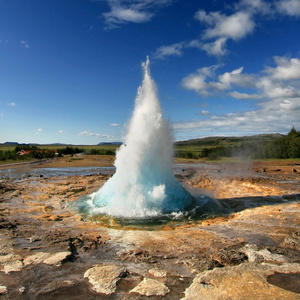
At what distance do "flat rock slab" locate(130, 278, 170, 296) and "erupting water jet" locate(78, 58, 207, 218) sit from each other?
437cm

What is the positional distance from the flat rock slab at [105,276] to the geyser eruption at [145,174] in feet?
12.7

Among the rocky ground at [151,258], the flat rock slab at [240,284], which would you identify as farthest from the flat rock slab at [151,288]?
the flat rock slab at [240,284]

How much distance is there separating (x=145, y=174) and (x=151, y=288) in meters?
5.85

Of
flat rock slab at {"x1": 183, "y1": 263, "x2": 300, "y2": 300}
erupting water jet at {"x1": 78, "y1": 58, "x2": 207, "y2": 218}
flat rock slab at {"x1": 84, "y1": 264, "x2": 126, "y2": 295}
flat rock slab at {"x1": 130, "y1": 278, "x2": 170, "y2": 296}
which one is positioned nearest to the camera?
flat rock slab at {"x1": 183, "y1": 263, "x2": 300, "y2": 300}

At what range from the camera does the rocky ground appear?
12.8 ft

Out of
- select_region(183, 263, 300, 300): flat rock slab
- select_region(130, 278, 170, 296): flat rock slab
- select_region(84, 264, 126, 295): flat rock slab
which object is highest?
select_region(84, 264, 126, 295): flat rock slab

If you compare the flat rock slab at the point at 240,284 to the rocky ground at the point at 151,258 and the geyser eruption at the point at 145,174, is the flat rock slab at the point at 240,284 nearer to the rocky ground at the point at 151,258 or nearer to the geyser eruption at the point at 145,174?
the rocky ground at the point at 151,258

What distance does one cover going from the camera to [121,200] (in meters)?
9.07

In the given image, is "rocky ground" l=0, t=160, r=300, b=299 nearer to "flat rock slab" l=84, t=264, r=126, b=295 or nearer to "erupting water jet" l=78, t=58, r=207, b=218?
"flat rock slab" l=84, t=264, r=126, b=295

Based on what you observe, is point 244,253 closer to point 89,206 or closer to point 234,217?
point 234,217

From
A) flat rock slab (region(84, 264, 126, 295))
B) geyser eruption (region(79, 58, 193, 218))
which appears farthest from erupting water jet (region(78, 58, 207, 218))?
flat rock slab (region(84, 264, 126, 295))

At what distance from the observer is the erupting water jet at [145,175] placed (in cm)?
890

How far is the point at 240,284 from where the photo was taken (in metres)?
4.00

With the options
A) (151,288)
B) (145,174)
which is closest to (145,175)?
(145,174)
